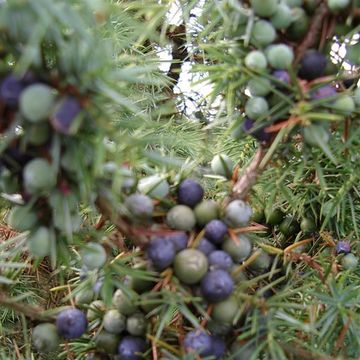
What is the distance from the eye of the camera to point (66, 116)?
30cm

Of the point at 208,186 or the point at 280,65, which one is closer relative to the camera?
the point at 280,65

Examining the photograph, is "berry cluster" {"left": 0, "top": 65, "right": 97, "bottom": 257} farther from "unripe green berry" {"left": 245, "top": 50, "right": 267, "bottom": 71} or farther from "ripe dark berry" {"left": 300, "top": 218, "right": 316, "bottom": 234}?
"ripe dark berry" {"left": 300, "top": 218, "right": 316, "bottom": 234}

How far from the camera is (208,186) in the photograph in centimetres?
78

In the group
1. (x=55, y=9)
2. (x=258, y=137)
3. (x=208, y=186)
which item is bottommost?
(x=208, y=186)

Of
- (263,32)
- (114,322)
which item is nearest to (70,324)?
(114,322)

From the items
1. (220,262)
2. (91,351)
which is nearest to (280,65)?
(220,262)

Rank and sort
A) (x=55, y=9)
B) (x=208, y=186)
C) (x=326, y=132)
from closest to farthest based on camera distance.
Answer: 1. (x=55, y=9)
2. (x=326, y=132)
3. (x=208, y=186)

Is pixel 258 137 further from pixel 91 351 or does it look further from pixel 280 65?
pixel 91 351

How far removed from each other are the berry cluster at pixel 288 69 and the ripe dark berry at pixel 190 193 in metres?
0.06

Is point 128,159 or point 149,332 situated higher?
point 128,159

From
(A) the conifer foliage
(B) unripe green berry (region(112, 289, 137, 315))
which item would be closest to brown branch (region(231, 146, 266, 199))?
(A) the conifer foliage

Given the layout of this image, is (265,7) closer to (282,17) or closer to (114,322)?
(282,17)

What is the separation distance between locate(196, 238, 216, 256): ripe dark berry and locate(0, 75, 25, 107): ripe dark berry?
15 cm

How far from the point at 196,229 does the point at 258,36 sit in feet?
0.45
